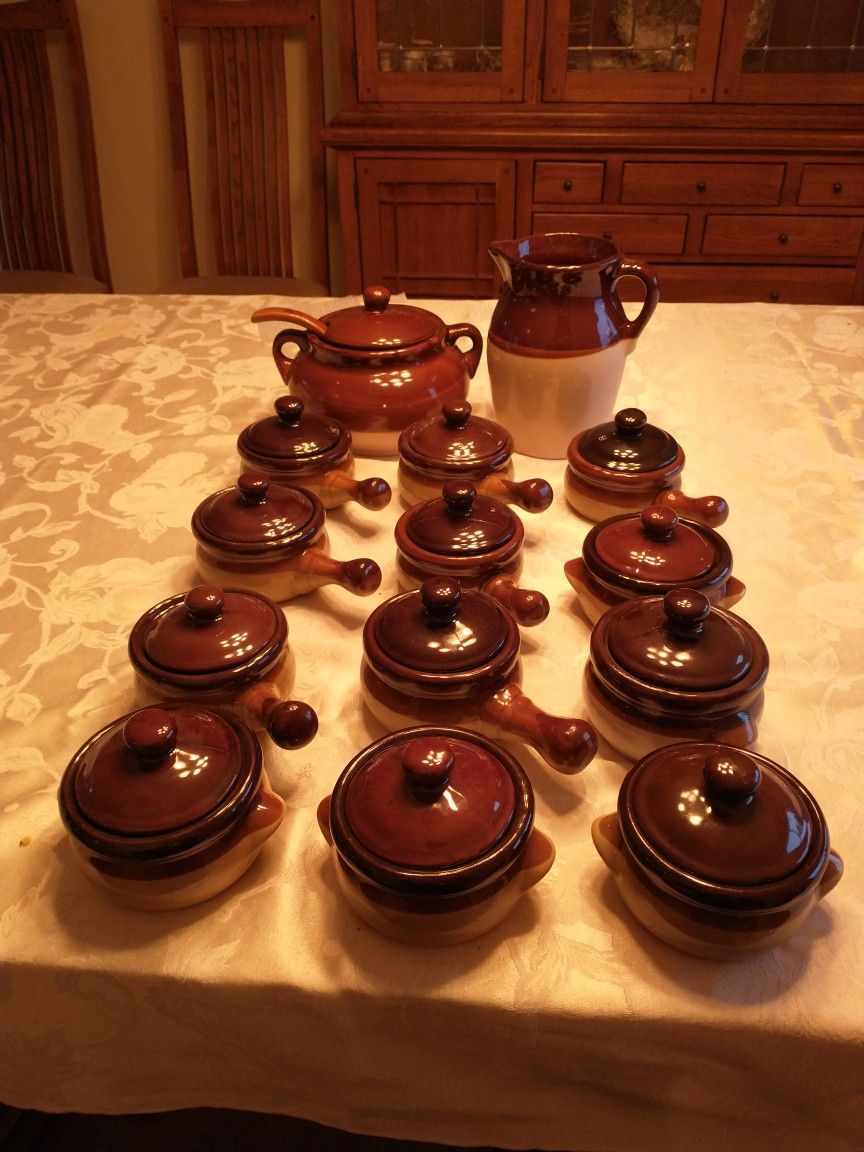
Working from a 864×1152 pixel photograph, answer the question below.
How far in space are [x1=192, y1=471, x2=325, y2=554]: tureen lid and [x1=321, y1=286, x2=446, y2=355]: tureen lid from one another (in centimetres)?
24

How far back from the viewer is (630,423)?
758 mm

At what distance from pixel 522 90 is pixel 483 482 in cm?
167

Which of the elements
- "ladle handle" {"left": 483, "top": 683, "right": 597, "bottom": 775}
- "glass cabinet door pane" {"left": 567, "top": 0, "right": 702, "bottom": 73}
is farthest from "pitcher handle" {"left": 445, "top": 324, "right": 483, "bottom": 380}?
"glass cabinet door pane" {"left": 567, "top": 0, "right": 702, "bottom": 73}

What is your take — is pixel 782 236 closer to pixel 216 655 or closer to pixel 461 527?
pixel 461 527

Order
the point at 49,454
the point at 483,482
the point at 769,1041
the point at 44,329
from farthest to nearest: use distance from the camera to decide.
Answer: the point at 44,329, the point at 49,454, the point at 483,482, the point at 769,1041

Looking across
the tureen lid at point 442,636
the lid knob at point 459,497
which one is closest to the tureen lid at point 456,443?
the lid knob at point 459,497

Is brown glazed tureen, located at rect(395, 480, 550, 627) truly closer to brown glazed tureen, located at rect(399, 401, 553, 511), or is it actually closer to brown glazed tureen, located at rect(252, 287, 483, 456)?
brown glazed tureen, located at rect(399, 401, 553, 511)

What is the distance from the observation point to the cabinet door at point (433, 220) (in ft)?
6.92

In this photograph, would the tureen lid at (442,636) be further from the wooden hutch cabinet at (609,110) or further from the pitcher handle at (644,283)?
the wooden hutch cabinet at (609,110)

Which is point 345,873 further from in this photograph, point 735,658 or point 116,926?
point 735,658

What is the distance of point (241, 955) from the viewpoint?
16.8 inches

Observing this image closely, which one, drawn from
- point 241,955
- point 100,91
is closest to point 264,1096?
point 241,955

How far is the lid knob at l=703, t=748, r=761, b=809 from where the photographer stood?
1.33 ft

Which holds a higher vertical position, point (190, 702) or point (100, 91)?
point (100, 91)
